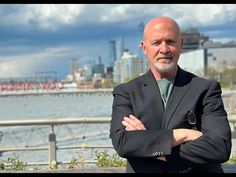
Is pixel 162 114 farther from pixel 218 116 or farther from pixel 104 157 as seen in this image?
pixel 104 157

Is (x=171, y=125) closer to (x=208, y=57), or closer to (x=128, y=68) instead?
(x=208, y=57)

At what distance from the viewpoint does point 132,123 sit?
1997mm

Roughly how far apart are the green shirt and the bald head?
0.22 meters

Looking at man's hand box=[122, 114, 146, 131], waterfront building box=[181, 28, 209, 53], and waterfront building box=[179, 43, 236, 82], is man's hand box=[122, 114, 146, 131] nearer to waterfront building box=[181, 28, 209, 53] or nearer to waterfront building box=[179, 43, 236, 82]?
waterfront building box=[179, 43, 236, 82]

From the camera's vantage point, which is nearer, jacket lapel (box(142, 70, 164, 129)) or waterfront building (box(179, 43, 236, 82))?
jacket lapel (box(142, 70, 164, 129))

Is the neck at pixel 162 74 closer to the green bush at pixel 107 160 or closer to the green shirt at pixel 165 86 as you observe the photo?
the green shirt at pixel 165 86

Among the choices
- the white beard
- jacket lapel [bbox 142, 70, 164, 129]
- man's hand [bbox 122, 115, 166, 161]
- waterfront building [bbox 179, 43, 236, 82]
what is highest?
waterfront building [bbox 179, 43, 236, 82]

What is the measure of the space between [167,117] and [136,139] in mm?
176

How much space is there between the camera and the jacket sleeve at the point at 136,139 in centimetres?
190

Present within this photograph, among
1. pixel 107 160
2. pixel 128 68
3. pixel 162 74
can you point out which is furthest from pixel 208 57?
pixel 162 74

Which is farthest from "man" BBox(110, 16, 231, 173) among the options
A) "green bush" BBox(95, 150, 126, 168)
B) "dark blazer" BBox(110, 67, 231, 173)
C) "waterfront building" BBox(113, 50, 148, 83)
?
"waterfront building" BBox(113, 50, 148, 83)

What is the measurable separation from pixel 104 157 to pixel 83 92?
97.2 metres

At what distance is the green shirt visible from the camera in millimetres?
2058

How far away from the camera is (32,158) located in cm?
671
